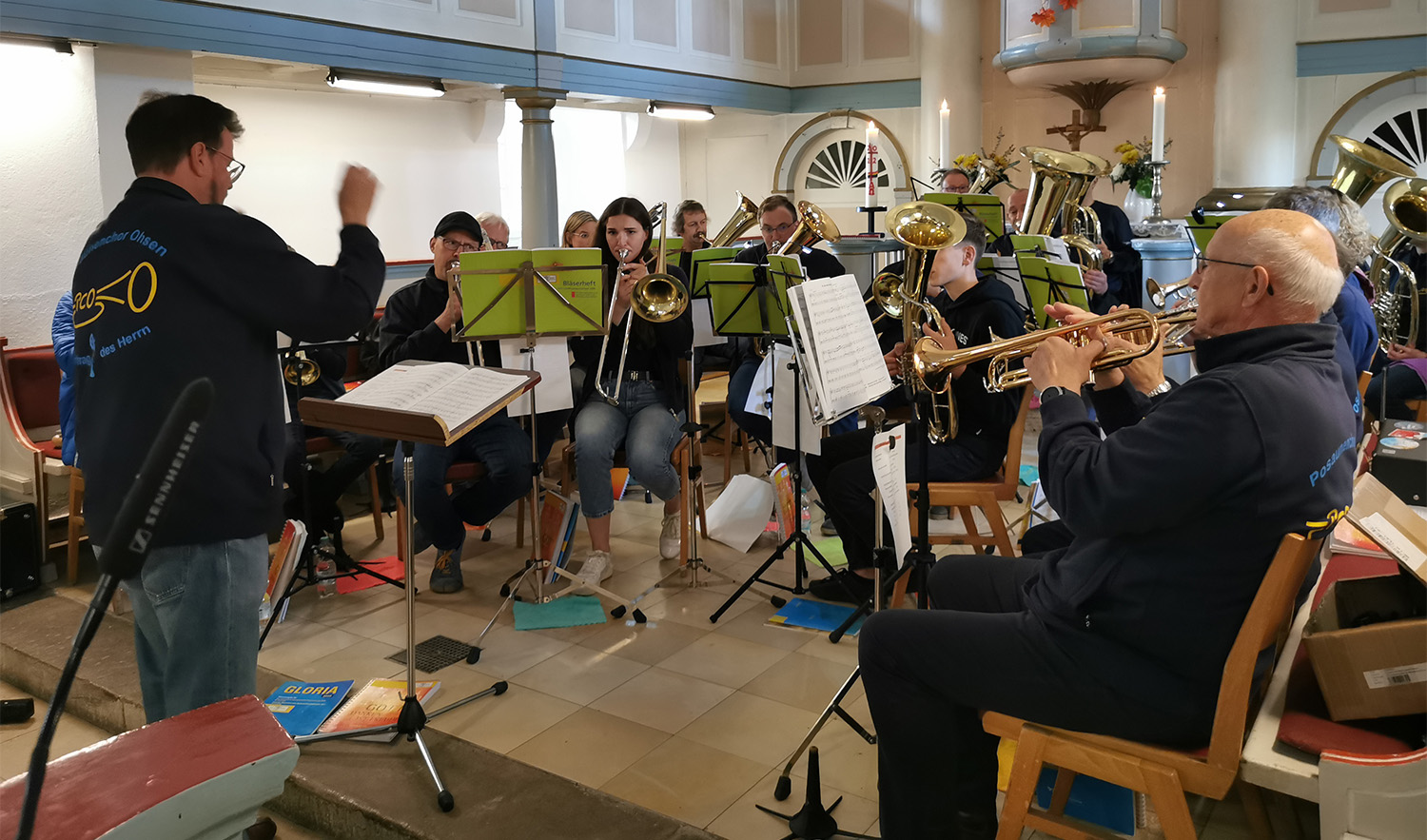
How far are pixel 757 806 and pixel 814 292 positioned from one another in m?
1.35

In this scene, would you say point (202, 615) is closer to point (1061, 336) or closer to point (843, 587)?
point (1061, 336)

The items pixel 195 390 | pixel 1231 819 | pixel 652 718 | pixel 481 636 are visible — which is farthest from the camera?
pixel 481 636

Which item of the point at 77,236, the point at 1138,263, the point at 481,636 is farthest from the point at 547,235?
the point at 481,636

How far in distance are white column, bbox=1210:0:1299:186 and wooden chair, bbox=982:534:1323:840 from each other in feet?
27.7

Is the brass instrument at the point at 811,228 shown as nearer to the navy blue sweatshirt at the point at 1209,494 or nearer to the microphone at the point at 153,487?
the navy blue sweatshirt at the point at 1209,494

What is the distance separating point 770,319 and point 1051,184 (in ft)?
6.26

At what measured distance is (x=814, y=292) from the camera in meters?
2.82

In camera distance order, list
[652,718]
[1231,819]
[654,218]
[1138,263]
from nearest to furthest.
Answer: [1231,819] < [652,718] < [654,218] < [1138,263]

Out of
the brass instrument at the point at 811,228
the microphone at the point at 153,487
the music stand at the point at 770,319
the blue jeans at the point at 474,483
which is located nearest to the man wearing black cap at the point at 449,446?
the blue jeans at the point at 474,483

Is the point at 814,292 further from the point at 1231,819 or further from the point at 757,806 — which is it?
the point at 1231,819

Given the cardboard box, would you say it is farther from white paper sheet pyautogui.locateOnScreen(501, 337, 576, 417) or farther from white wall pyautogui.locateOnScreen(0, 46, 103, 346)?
white wall pyautogui.locateOnScreen(0, 46, 103, 346)

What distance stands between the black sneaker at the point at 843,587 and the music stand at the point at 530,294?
84cm

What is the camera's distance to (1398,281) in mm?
4895

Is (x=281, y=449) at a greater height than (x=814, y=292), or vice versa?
(x=814, y=292)
